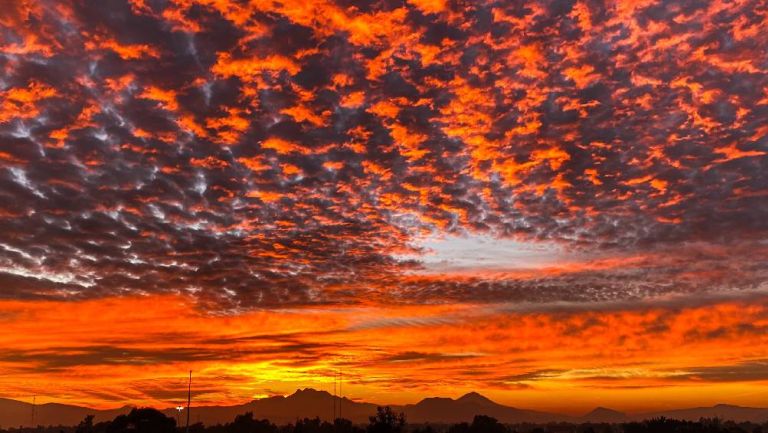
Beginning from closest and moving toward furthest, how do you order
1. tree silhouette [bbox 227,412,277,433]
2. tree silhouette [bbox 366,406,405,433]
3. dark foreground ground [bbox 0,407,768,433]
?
tree silhouette [bbox 366,406,405,433]
dark foreground ground [bbox 0,407,768,433]
tree silhouette [bbox 227,412,277,433]

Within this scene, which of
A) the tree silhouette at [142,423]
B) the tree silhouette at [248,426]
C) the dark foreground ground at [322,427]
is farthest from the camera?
the tree silhouette at [248,426]

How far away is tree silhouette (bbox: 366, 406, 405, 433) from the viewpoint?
3371 inches

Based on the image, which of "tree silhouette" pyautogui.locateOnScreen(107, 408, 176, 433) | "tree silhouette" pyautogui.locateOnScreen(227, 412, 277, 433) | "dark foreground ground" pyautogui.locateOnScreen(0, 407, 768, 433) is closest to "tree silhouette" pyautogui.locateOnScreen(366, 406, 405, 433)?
"dark foreground ground" pyautogui.locateOnScreen(0, 407, 768, 433)

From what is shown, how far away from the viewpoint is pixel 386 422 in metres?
88.1

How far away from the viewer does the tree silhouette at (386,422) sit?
8562 cm

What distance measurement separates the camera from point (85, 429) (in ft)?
379

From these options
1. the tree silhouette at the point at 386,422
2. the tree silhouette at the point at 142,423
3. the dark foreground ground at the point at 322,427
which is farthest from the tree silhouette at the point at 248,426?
the tree silhouette at the point at 386,422

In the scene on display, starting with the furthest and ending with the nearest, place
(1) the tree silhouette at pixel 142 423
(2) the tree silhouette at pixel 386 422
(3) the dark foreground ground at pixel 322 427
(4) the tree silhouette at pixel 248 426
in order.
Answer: (4) the tree silhouette at pixel 248 426 → (1) the tree silhouette at pixel 142 423 → (3) the dark foreground ground at pixel 322 427 → (2) the tree silhouette at pixel 386 422

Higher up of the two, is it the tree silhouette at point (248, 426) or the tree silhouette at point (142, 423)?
the tree silhouette at point (142, 423)

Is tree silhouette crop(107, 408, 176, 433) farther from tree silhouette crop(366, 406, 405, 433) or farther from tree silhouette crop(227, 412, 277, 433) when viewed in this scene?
tree silhouette crop(366, 406, 405, 433)

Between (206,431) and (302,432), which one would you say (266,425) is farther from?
(302,432)

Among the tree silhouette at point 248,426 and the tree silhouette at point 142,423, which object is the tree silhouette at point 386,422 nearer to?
the tree silhouette at point 142,423

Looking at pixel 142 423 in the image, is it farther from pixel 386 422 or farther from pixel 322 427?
pixel 322 427

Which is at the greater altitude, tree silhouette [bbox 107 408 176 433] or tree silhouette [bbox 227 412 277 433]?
tree silhouette [bbox 107 408 176 433]
